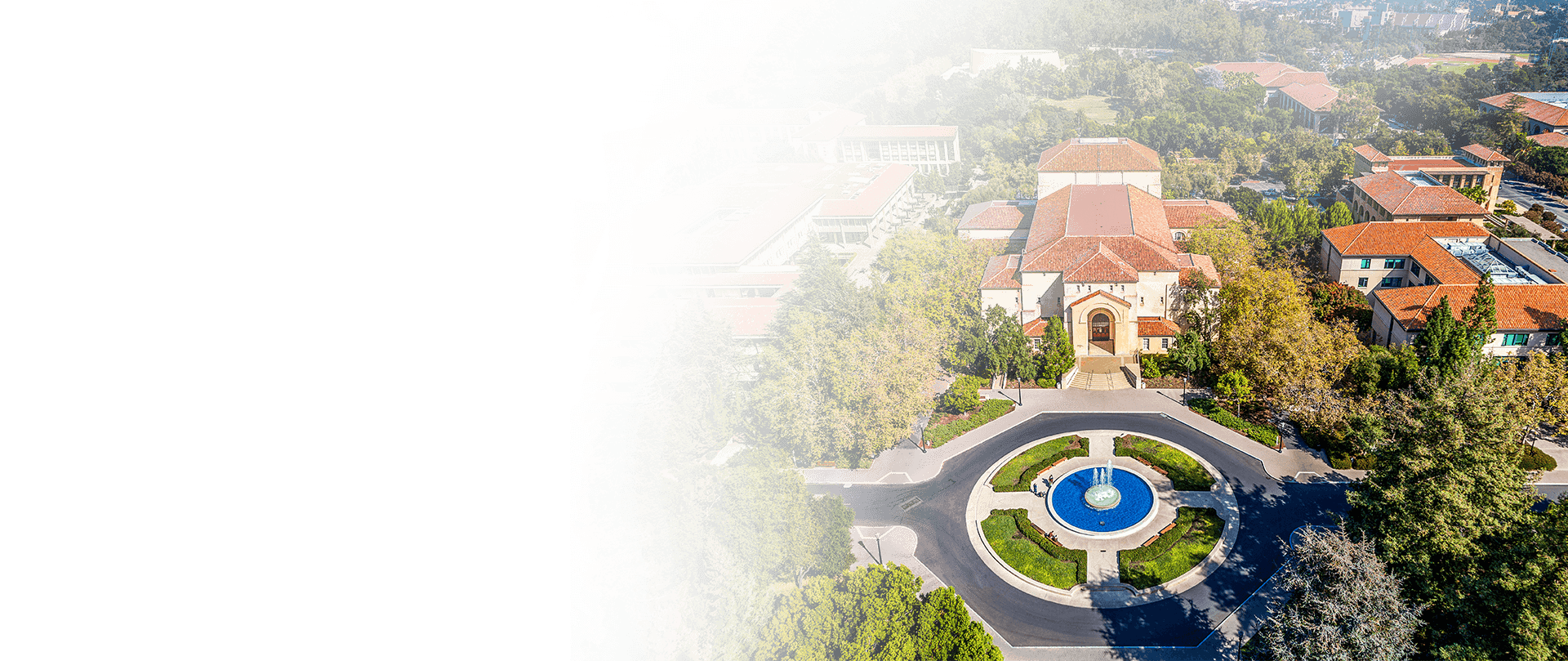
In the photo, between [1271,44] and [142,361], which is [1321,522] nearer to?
[142,361]

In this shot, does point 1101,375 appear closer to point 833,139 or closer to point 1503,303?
point 1503,303

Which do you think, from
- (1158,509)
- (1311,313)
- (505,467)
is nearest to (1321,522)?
(1158,509)

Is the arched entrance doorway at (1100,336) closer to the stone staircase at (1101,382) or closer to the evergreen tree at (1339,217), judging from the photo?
the stone staircase at (1101,382)

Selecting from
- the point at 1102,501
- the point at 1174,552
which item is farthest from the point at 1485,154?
the point at 1174,552

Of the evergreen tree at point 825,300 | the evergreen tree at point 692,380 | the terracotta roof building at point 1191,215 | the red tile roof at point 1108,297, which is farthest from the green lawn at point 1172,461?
the terracotta roof building at point 1191,215

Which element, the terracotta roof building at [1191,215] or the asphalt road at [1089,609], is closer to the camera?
the asphalt road at [1089,609]

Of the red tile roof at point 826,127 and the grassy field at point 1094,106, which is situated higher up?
the red tile roof at point 826,127
